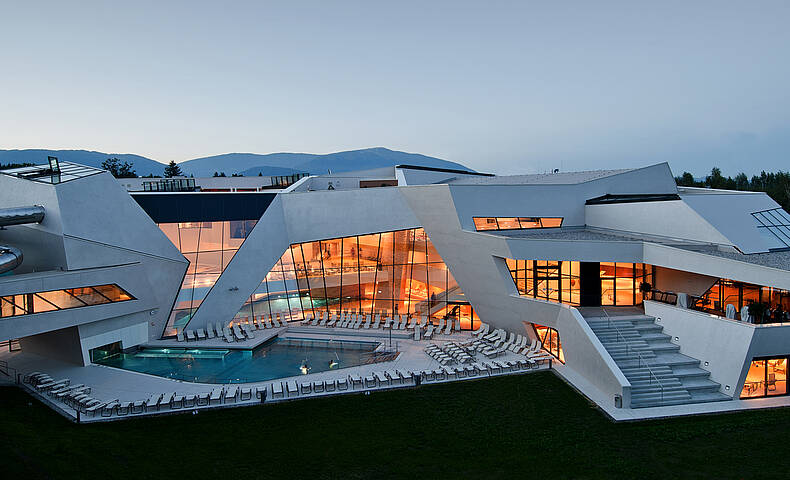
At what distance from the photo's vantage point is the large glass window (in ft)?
73.3

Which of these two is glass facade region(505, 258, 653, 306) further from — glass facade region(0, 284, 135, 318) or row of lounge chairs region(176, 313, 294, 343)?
glass facade region(0, 284, 135, 318)

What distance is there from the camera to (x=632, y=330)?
19.0 m

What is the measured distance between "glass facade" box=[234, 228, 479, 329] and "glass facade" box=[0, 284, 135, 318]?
6.68 meters

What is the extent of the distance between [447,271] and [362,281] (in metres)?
4.97

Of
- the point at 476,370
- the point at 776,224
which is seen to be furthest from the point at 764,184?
the point at 476,370

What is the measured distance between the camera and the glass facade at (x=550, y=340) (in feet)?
68.7

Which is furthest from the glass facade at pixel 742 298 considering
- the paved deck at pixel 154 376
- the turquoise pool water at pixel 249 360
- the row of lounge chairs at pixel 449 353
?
the turquoise pool water at pixel 249 360

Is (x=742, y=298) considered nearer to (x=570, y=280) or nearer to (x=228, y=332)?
(x=570, y=280)

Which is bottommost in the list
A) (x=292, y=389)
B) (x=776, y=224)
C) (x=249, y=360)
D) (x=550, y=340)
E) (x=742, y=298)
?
(x=249, y=360)

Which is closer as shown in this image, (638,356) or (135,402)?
(135,402)

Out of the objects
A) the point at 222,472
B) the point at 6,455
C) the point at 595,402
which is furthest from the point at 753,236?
the point at 6,455

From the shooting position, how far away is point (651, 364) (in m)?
17.3

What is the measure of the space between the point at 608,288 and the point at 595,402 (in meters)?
7.19

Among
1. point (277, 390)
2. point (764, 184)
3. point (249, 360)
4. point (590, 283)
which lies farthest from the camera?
point (764, 184)
